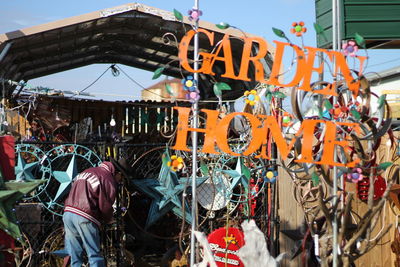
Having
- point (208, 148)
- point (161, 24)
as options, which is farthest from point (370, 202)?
point (161, 24)

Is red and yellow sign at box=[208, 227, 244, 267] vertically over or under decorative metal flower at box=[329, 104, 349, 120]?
under

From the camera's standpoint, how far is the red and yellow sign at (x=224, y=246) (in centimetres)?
692

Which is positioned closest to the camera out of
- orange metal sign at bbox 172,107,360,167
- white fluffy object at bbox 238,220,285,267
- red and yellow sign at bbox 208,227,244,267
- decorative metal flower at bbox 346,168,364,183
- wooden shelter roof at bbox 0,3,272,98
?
white fluffy object at bbox 238,220,285,267

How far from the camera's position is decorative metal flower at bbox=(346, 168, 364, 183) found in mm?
4879

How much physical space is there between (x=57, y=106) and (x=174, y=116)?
2.84 meters

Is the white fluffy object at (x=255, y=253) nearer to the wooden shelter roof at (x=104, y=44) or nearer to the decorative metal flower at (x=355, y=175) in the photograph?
the decorative metal flower at (x=355, y=175)

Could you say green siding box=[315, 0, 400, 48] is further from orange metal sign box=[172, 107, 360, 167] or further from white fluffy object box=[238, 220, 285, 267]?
white fluffy object box=[238, 220, 285, 267]

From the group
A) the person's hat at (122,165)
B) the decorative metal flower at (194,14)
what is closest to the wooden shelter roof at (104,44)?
the person's hat at (122,165)

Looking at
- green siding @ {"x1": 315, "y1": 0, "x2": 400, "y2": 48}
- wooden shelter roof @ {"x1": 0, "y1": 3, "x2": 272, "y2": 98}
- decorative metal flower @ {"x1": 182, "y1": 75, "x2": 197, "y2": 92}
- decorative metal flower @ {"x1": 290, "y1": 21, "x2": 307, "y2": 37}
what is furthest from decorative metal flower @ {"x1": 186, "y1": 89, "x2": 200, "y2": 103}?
green siding @ {"x1": 315, "y1": 0, "x2": 400, "y2": 48}

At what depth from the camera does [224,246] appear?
6973 millimetres

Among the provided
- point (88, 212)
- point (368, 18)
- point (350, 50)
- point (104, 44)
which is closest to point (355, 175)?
point (350, 50)

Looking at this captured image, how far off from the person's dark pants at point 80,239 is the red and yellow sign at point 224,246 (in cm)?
139

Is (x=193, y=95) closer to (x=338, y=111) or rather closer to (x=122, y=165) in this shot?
(x=338, y=111)

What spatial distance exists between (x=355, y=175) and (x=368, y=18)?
19.7 ft
